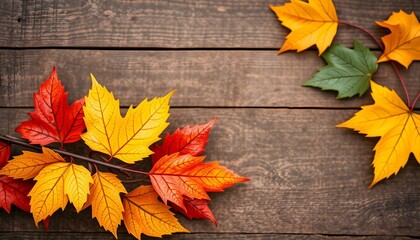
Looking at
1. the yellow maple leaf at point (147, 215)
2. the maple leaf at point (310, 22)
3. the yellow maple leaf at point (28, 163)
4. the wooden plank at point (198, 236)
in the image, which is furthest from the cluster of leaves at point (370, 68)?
the yellow maple leaf at point (28, 163)

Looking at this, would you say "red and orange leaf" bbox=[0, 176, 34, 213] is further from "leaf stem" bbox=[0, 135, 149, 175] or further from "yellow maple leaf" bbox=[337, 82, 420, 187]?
"yellow maple leaf" bbox=[337, 82, 420, 187]

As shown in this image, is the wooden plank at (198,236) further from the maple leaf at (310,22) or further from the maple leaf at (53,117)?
the maple leaf at (310,22)

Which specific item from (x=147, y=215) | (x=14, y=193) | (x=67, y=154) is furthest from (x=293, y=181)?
(x=14, y=193)

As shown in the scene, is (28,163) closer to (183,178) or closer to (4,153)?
(4,153)

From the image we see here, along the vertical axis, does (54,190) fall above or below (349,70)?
below

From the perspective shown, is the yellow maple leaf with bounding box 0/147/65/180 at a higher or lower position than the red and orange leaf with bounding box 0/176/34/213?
higher

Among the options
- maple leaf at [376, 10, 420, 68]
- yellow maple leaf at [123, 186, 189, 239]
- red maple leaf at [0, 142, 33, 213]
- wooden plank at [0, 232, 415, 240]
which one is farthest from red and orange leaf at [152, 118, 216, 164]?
maple leaf at [376, 10, 420, 68]
